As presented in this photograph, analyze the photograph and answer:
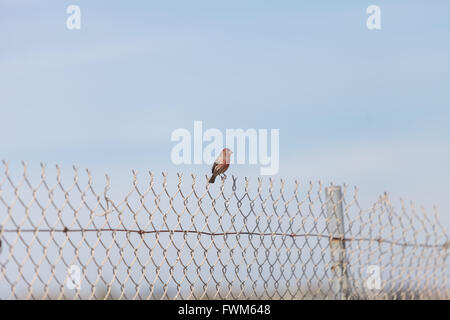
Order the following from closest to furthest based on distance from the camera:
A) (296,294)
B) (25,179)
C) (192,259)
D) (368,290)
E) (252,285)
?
(25,179)
(192,259)
(252,285)
(296,294)
(368,290)

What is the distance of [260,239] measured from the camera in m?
4.16

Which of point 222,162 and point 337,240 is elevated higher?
point 222,162

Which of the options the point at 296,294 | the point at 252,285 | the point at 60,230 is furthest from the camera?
the point at 296,294

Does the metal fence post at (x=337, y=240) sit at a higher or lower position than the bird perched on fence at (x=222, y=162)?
lower

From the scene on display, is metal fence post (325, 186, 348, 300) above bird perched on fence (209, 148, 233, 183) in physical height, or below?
below

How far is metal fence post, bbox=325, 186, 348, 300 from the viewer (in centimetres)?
457

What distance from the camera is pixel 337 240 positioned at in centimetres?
458

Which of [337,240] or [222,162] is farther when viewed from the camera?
[222,162]

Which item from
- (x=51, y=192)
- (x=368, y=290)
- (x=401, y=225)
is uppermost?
(x=51, y=192)

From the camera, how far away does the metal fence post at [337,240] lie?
180 inches
